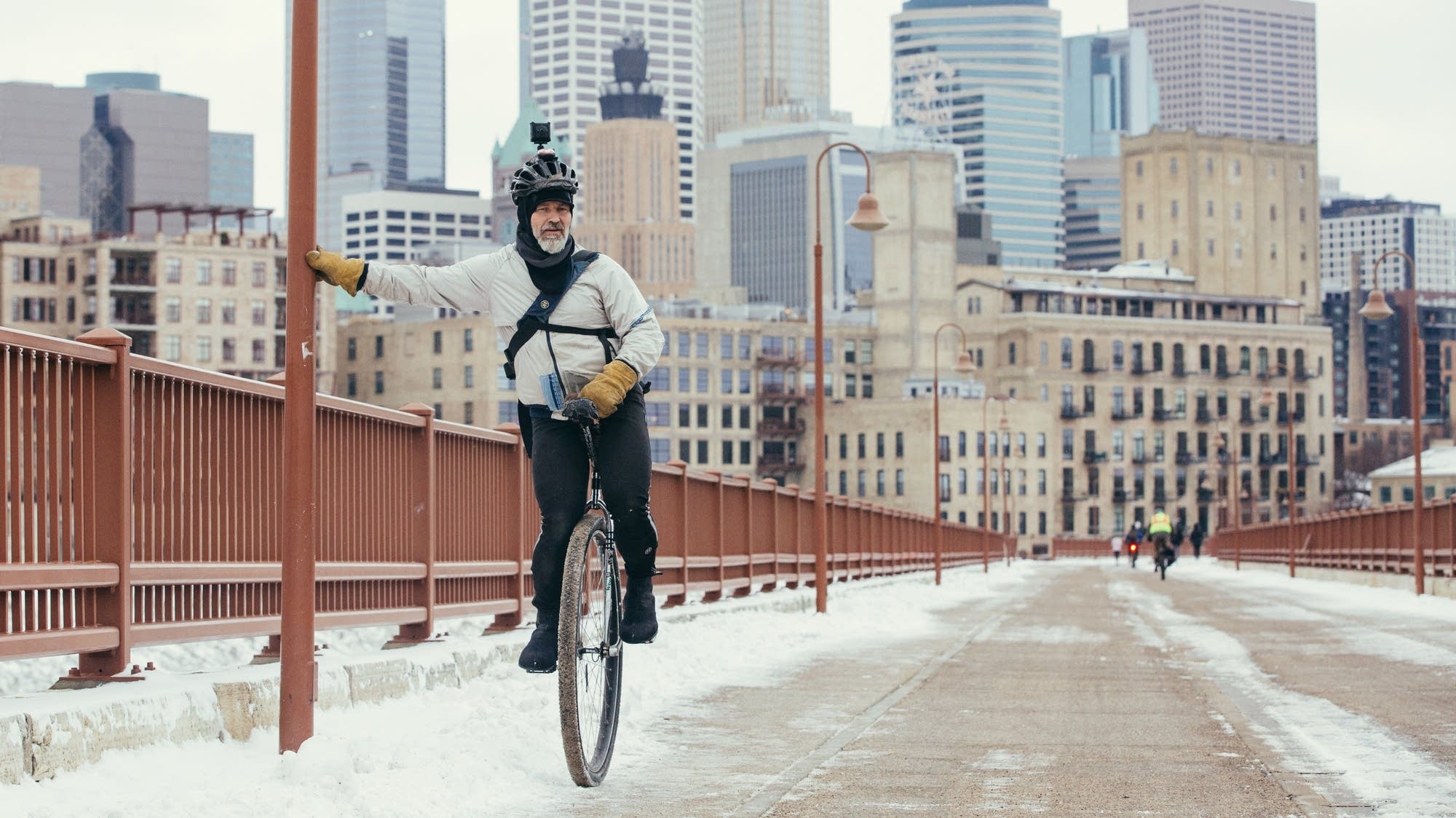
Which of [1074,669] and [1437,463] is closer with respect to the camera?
[1074,669]

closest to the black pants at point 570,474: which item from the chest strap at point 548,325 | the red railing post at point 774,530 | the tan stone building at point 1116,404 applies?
the chest strap at point 548,325

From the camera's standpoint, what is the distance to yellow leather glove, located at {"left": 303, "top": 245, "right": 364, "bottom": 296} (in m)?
7.89

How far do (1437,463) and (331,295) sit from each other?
101513 millimetres

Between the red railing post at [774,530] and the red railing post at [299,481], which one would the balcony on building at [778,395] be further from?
the red railing post at [299,481]

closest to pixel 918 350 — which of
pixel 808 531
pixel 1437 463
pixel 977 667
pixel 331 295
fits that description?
pixel 1437 463

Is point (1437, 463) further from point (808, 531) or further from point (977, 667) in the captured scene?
point (977, 667)

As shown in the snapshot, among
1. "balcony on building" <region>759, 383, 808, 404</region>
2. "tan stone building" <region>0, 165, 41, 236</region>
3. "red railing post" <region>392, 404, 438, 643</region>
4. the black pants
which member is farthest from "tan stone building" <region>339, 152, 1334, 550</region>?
the black pants

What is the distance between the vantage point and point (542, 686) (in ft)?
35.5

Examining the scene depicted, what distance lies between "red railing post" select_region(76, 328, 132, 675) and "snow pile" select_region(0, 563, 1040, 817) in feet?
2.08

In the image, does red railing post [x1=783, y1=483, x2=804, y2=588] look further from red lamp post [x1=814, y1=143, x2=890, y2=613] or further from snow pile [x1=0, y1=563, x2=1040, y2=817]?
snow pile [x1=0, y1=563, x2=1040, y2=817]

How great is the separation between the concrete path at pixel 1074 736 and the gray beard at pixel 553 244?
216 centimetres

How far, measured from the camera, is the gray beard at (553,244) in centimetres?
830

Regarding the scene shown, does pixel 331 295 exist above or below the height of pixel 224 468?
above

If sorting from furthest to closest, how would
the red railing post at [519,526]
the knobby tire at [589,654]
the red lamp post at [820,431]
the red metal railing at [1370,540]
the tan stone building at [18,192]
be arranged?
the tan stone building at [18,192], the red metal railing at [1370,540], the red lamp post at [820,431], the red railing post at [519,526], the knobby tire at [589,654]
